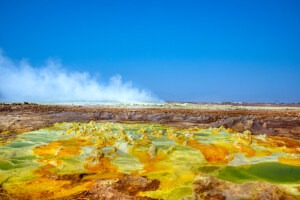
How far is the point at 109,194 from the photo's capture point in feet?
24.3

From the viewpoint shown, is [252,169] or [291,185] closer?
[291,185]

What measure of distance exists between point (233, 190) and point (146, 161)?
4000 mm

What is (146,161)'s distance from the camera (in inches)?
435

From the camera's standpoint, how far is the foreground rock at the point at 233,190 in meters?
7.35

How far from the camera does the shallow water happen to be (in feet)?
27.9

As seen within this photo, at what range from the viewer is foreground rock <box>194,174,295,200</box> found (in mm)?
7348

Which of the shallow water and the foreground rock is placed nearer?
the foreground rock

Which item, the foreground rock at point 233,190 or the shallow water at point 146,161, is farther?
the shallow water at point 146,161

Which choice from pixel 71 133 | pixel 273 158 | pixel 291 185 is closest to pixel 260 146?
pixel 273 158

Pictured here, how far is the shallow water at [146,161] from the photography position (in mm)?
8492

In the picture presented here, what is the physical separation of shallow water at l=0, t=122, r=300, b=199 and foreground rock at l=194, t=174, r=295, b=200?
39 centimetres

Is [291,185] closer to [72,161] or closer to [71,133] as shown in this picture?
[72,161]

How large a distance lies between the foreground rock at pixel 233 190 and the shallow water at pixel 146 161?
39cm

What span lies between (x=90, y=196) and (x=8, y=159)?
4739mm
